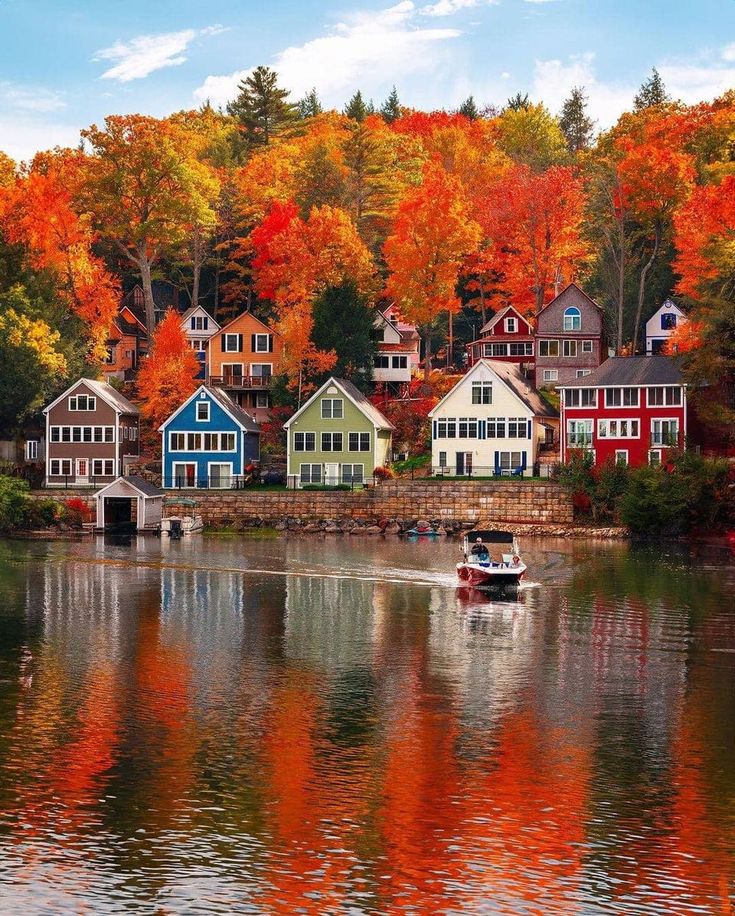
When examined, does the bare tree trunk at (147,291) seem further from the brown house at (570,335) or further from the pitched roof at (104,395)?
the brown house at (570,335)

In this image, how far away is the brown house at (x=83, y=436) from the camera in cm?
10481

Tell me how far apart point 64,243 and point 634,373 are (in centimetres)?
4859

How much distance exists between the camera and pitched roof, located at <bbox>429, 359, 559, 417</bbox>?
100812 millimetres

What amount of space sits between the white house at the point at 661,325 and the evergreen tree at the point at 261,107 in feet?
200

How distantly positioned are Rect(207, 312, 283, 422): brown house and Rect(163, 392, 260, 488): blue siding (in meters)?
10.8

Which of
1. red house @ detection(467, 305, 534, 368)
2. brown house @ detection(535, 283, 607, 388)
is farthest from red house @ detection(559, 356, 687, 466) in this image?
red house @ detection(467, 305, 534, 368)

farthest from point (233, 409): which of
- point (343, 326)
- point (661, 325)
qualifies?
point (661, 325)

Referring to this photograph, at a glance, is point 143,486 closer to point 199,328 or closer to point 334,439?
point 334,439

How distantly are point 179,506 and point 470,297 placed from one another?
154 feet

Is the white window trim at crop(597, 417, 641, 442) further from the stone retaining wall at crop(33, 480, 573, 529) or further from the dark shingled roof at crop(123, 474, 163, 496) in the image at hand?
the dark shingled roof at crop(123, 474, 163, 496)

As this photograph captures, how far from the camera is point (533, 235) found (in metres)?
116

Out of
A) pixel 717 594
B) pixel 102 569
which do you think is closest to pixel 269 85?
pixel 102 569

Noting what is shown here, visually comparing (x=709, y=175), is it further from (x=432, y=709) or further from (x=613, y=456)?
(x=432, y=709)

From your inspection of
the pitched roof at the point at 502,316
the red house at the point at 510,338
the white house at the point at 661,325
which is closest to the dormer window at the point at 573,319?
the red house at the point at 510,338
